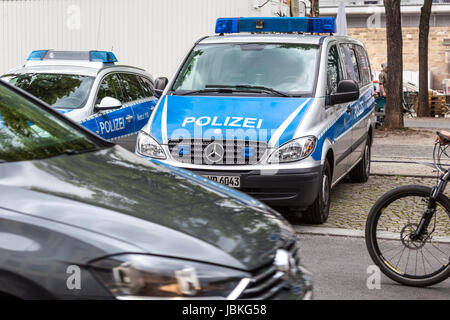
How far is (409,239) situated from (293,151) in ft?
6.31

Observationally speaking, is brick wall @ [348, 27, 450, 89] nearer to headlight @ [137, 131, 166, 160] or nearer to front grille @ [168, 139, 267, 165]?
headlight @ [137, 131, 166, 160]

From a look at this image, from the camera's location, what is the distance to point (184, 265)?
2510 millimetres

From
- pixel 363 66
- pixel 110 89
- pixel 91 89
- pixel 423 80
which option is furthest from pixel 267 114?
pixel 423 80

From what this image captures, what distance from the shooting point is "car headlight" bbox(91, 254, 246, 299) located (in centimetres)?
245

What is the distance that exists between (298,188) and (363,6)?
45956mm

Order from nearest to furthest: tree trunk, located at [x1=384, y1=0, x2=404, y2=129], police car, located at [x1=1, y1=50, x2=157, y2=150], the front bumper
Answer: the front bumper → police car, located at [x1=1, y1=50, x2=157, y2=150] → tree trunk, located at [x1=384, y1=0, x2=404, y2=129]

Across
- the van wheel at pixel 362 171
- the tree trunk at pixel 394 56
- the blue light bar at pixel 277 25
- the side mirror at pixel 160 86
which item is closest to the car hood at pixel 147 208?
the side mirror at pixel 160 86

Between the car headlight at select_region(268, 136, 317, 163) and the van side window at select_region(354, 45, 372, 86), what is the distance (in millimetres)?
3238

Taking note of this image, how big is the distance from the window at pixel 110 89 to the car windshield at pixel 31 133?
5647mm

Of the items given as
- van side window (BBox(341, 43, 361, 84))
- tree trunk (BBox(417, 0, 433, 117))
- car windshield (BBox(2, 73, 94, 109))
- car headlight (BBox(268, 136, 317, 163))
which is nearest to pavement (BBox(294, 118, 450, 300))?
car headlight (BBox(268, 136, 317, 163))

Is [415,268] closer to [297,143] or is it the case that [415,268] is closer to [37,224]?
[297,143]

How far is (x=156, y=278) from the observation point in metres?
2.46

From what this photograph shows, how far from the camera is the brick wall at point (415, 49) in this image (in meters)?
48.9

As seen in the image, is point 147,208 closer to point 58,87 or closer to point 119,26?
point 58,87
